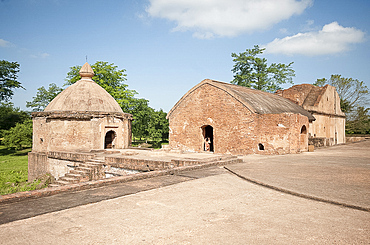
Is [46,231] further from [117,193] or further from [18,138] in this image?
[18,138]

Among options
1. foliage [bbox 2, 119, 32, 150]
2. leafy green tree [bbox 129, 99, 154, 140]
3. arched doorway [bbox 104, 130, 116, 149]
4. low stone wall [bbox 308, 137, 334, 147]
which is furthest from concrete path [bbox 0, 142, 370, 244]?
leafy green tree [bbox 129, 99, 154, 140]

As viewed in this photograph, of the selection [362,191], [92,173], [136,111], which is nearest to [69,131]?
[92,173]

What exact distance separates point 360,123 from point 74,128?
4347 cm

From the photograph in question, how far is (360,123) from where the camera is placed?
143 ft

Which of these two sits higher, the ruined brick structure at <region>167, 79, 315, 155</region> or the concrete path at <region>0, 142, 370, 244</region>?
the ruined brick structure at <region>167, 79, 315, 155</region>

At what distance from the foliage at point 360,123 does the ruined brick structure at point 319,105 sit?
12860mm

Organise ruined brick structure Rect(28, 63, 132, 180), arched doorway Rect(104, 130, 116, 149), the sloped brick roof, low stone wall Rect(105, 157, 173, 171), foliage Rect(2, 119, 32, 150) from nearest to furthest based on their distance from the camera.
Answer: low stone wall Rect(105, 157, 173, 171), ruined brick structure Rect(28, 63, 132, 180), arched doorway Rect(104, 130, 116, 149), the sloped brick roof, foliage Rect(2, 119, 32, 150)

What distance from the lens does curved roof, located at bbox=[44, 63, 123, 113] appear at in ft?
69.9

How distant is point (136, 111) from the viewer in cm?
4375

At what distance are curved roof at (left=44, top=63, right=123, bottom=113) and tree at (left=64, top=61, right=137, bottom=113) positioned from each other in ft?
32.9

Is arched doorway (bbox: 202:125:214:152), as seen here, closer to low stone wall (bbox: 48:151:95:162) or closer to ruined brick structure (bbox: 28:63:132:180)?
ruined brick structure (bbox: 28:63:132:180)

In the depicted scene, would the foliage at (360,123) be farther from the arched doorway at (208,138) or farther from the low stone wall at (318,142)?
the arched doorway at (208,138)

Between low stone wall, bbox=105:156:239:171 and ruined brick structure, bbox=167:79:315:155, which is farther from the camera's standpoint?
ruined brick structure, bbox=167:79:315:155

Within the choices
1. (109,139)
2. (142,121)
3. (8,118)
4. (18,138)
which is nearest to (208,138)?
(109,139)
